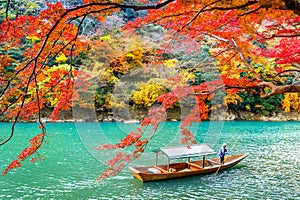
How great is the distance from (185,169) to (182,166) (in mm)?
229

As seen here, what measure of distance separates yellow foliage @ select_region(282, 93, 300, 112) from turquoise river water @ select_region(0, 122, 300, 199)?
8.28 metres

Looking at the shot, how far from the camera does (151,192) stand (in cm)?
755

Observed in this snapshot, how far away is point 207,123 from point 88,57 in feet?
31.7

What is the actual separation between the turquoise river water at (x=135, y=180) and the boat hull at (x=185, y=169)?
0.16 meters

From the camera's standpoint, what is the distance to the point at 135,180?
328 inches

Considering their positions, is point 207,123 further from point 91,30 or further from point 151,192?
point 151,192

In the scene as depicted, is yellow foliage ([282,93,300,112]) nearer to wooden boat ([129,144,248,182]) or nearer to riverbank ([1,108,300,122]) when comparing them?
riverbank ([1,108,300,122])

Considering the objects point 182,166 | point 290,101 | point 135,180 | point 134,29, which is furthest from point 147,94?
point 134,29

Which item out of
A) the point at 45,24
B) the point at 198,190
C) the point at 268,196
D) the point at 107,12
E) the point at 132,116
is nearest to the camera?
the point at 107,12

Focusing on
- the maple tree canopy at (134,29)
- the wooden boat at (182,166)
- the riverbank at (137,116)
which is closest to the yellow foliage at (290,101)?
the riverbank at (137,116)

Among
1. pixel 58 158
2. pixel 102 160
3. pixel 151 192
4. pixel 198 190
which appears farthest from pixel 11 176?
pixel 198 190

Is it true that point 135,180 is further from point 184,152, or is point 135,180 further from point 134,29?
point 134,29

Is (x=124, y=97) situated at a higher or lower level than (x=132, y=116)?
higher

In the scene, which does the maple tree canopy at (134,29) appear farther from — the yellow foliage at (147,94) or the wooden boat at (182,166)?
the yellow foliage at (147,94)
